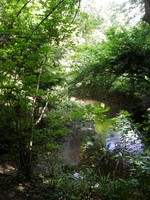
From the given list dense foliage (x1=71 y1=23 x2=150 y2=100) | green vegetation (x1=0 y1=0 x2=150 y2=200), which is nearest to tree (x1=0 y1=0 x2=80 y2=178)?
green vegetation (x1=0 y1=0 x2=150 y2=200)

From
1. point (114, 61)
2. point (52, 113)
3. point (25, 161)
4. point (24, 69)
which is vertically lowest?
Answer: point (25, 161)

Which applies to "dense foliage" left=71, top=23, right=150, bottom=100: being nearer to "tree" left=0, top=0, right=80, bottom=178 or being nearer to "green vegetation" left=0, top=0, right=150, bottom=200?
"green vegetation" left=0, top=0, right=150, bottom=200

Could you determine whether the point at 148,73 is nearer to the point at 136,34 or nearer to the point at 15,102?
the point at 136,34

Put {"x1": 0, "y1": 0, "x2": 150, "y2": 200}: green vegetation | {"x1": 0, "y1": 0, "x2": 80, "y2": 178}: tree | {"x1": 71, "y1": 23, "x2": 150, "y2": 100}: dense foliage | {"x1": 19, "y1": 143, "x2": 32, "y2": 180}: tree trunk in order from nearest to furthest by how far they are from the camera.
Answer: {"x1": 0, "y1": 0, "x2": 150, "y2": 200}: green vegetation → {"x1": 0, "y1": 0, "x2": 80, "y2": 178}: tree → {"x1": 19, "y1": 143, "x2": 32, "y2": 180}: tree trunk → {"x1": 71, "y1": 23, "x2": 150, "y2": 100}: dense foliage

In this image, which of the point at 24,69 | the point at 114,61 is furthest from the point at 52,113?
the point at 114,61

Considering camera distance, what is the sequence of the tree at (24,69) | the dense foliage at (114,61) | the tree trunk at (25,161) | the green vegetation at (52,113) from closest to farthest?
the green vegetation at (52,113), the tree at (24,69), the tree trunk at (25,161), the dense foliage at (114,61)

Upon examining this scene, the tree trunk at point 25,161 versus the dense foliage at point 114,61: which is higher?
the dense foliage at point 114,61

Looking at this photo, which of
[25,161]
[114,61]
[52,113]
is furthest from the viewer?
[114,61]

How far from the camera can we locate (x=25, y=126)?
4.33m

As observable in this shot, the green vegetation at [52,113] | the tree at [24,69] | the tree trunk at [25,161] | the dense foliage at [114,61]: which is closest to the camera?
the green vegetation at [52,113]

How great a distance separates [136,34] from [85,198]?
14.7 feet

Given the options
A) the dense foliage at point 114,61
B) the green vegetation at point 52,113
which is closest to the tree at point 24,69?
the green vegetation at point 52,113

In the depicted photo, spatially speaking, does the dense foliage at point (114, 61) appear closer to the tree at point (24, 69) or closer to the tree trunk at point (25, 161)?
the tree at point (24, 69)

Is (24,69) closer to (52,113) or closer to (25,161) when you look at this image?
(52,113)
